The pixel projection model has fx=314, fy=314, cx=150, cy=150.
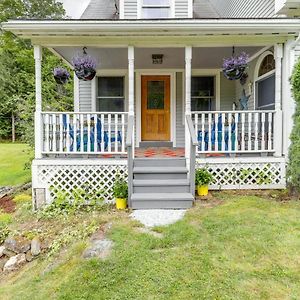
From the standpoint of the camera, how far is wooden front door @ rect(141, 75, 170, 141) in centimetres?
905

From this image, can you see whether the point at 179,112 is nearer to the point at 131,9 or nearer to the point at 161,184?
the point at 131,9

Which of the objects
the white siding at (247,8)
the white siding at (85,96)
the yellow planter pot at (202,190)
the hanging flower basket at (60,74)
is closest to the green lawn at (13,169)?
the white siding at (85,96)

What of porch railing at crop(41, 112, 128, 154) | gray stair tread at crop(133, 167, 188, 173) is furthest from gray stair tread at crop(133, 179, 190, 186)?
porch railing at crop(41, 112, 128, 154)

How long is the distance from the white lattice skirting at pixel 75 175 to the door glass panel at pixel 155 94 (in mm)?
3369

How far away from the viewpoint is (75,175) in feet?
20.2

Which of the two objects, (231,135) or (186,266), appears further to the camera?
(231,135)

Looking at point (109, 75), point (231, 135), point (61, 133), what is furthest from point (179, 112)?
point (61, 133)

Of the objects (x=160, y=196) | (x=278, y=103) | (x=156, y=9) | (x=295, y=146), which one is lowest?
(x=160, y=196)

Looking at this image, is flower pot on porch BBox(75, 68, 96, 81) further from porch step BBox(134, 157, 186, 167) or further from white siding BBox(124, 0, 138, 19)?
white siding BBox(124, 0, 138, 19)

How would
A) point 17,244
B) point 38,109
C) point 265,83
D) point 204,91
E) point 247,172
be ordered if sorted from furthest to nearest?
point 204,91
point 265,83
point 247,172
point 38,109
point 17,244

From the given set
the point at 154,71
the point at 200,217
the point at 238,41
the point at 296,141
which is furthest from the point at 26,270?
the point at 154,71

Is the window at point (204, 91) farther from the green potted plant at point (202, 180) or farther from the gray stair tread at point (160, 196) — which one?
the gray stair tread at point (160, 196)

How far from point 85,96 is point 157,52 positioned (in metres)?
2.86

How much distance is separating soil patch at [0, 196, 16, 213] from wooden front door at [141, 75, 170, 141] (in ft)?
12.7
